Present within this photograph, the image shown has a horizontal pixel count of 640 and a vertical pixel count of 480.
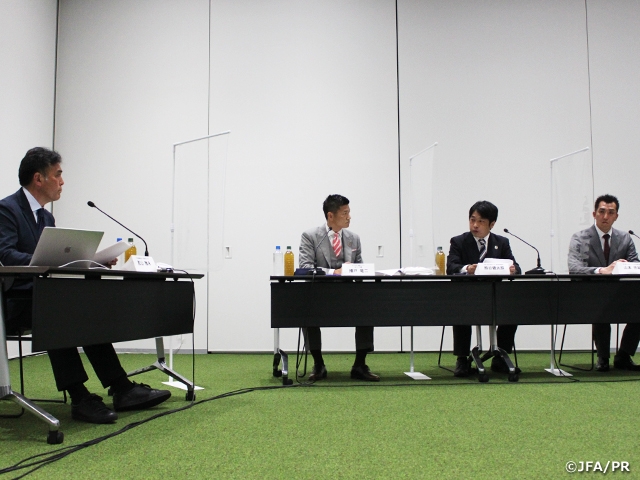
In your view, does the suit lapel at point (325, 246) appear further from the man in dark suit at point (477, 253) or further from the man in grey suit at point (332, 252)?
the man in dark suit at point (477, 253)

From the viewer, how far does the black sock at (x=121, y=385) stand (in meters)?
2.26

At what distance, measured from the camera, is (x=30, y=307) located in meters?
2.09

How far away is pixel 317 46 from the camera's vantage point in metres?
4.96

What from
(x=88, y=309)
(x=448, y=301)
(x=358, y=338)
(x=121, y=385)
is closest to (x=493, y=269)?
(x=448, y=301)

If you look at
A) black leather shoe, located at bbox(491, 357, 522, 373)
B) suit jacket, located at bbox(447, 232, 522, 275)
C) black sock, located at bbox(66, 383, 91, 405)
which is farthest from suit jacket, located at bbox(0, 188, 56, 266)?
black leather shoe, located at bbox(491, 357, 522, 373)

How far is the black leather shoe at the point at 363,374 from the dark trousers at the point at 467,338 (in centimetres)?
63

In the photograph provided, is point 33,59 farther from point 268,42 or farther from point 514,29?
point 514,29

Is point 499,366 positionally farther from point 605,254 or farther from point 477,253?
point 605,254

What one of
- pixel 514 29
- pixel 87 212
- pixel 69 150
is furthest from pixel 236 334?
pixel 514 29

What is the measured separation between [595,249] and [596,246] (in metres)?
0.02

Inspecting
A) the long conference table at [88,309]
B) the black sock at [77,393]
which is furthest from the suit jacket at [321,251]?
the black sock at [77,393]

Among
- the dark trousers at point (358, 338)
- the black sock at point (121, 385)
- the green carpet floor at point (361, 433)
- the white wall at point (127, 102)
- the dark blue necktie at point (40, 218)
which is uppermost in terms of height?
the white wall at point (127, 102)

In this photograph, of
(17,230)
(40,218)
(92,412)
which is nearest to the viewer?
(92,412)

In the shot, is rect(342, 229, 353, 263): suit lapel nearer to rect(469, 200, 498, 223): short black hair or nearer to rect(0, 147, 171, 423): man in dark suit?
rect(469, 200, 498, 223): short black hair
